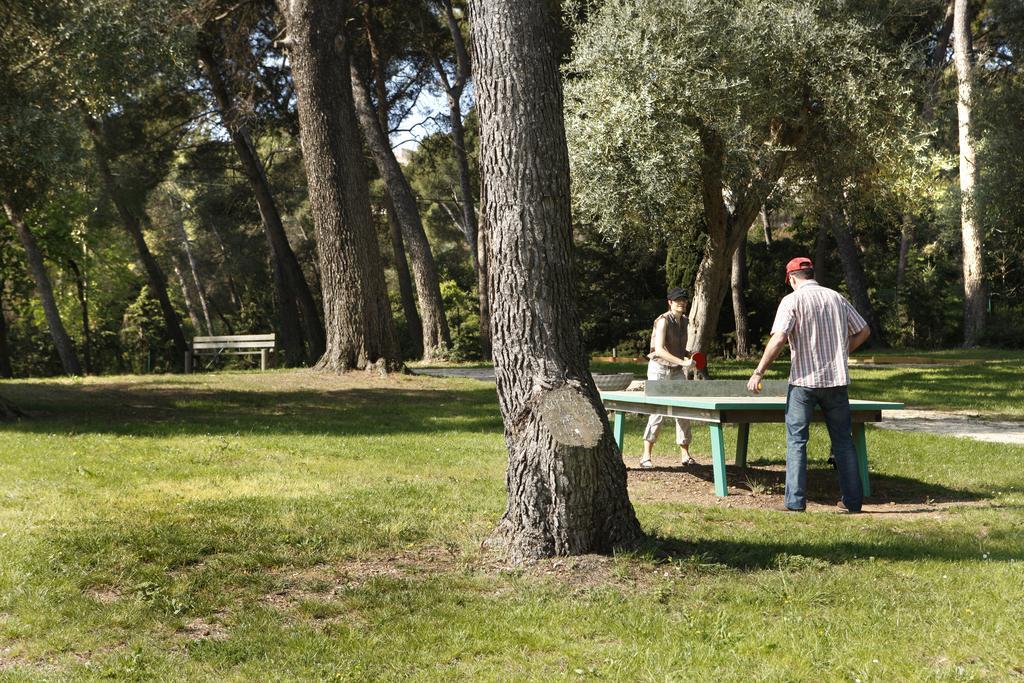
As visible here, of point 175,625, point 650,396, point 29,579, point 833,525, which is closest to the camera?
point 175,625

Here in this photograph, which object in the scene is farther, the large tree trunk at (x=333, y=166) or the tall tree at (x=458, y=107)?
the tall tree at (x=458, y=107)

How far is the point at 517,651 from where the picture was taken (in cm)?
461

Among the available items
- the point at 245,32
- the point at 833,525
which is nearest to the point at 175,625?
the point at 833,525

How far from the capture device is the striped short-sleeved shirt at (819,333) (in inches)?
306

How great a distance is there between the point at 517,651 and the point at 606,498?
154cm

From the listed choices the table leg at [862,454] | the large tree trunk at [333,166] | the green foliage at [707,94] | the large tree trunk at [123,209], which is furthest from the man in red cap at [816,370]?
the large tree trunk at [123,209]

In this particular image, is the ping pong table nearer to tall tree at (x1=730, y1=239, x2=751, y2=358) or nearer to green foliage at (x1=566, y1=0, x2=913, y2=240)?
green foliage at (x1=566, y1=0, x2=913, y2=240)

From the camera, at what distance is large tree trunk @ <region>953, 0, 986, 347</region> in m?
25.1

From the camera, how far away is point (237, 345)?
24703 millimetres

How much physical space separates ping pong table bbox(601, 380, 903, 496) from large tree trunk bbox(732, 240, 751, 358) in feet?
55.8

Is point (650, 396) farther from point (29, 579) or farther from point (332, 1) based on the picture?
point (332, 1)

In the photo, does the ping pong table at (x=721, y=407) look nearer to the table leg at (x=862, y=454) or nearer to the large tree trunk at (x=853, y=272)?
the table leg at (x=862, y=454)

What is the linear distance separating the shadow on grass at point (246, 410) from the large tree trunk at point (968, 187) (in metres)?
14.7

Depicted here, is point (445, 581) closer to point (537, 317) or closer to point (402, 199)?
point (537, 317)
